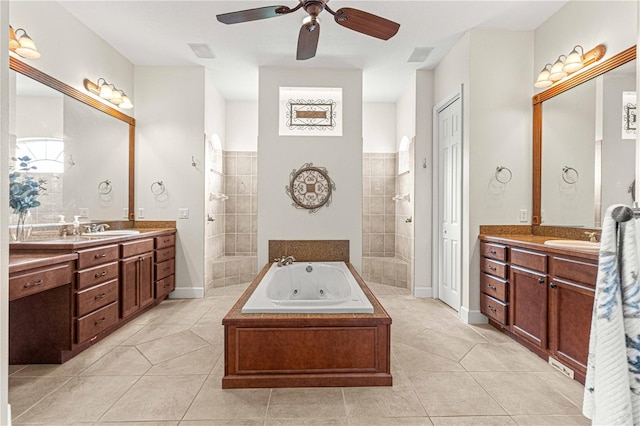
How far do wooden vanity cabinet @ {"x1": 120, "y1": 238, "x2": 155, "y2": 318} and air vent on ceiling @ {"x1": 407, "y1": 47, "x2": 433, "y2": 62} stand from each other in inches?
138

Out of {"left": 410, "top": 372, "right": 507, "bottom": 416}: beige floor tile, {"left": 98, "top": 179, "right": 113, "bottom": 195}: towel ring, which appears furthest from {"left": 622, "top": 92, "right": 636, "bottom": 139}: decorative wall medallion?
{"left": 98, "top": 179, "right": 113, "bottom": 195}: towel ring

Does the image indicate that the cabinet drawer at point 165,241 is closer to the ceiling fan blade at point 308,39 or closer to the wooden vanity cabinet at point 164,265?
the wooden vanity cabinet at point 164,265

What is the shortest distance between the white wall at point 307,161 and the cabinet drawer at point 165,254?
3.48 ft

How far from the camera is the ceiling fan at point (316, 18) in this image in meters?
2.19

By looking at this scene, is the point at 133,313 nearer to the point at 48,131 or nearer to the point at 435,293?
the point at 48,131

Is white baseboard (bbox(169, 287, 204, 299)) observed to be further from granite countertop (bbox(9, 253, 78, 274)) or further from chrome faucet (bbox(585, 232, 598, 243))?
chrome faucet (bbox(585, 232, 598, 243))

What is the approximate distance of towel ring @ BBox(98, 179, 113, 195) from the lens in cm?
370

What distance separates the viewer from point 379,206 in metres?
5.58

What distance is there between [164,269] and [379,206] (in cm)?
324

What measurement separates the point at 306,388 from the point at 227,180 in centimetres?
403

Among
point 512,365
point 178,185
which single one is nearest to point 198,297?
point 178,185

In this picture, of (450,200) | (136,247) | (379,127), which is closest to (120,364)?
(136,247)

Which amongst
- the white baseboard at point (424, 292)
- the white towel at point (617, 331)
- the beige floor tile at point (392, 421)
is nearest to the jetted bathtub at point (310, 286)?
the beige floor tile at point (392, 421)

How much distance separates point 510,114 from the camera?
339 cm
